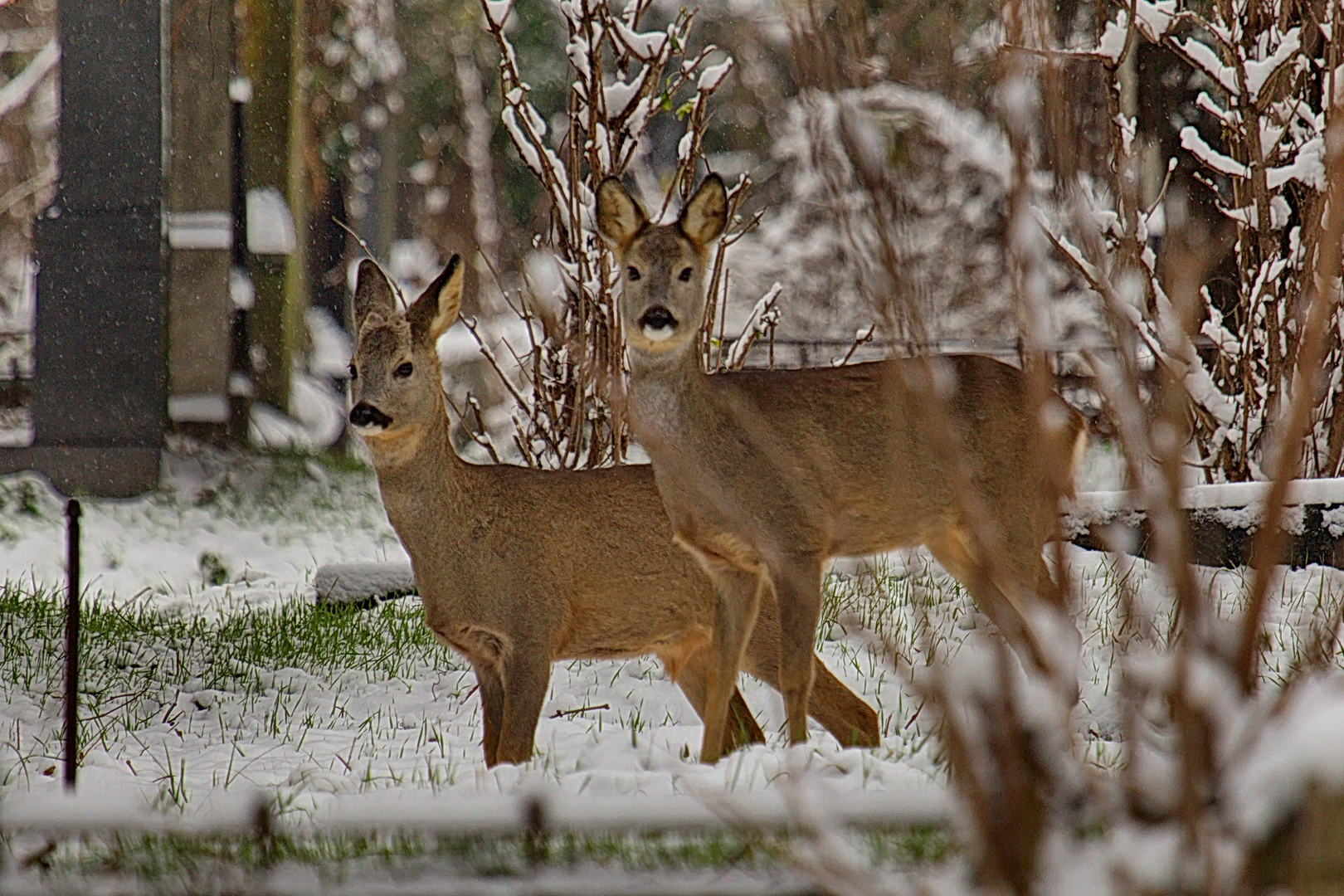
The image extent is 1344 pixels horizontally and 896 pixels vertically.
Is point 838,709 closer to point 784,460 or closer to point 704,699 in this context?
point 704,699

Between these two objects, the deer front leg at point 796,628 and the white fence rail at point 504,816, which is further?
the deer front leg at point 796,628

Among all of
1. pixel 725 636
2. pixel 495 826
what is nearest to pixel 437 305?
pixel 725 636

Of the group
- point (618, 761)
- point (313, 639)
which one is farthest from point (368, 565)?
point (618, 761)

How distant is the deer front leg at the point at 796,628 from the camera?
4133 mm

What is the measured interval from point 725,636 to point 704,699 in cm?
56

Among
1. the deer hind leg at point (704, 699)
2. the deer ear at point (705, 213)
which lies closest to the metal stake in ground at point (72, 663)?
the deer ear at point (705, 213)

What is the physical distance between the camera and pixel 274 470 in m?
11.3

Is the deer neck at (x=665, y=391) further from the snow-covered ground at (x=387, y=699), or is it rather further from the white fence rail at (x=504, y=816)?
the white fence rail at (x=504, y=816)

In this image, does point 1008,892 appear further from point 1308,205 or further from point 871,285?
point 1308,205

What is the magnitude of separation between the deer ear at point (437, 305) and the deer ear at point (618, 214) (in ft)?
1.39

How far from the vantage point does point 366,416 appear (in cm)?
430

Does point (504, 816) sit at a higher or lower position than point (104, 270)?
lower

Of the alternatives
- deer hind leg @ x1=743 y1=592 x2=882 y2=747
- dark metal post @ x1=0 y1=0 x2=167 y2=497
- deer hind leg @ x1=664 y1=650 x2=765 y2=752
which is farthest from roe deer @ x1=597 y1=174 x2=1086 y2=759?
dark metal post @ x1=0 y1=0 x2=167 y2=497

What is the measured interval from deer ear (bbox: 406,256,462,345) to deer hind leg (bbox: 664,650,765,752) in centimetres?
123
